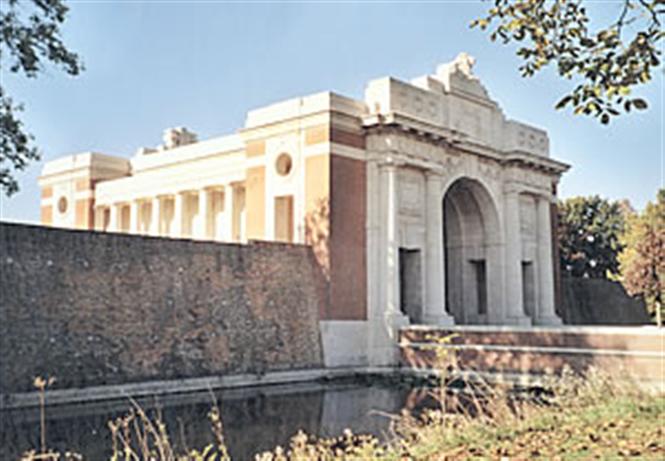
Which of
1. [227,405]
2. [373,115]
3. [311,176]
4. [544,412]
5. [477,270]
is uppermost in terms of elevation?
[373,115]

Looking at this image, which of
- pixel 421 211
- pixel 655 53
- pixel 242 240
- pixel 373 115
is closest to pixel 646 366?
pixel 421 211

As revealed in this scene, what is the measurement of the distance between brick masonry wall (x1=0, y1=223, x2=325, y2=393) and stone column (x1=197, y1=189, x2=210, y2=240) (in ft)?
32.6

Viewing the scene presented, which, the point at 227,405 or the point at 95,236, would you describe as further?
the point at 95,236

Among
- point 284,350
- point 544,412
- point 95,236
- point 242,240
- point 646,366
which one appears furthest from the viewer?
point 242,240

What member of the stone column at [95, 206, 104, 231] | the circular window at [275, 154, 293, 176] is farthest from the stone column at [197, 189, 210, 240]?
the stone column at [95, 206, 104, 231]

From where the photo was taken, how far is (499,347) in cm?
2147

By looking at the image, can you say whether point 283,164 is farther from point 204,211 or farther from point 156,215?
point 156,215

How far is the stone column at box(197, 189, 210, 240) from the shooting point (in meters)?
31.6

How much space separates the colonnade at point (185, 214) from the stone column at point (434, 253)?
8923 millimetres

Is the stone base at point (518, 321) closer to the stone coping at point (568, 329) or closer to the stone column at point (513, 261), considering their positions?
the stone column at point (513, 261)

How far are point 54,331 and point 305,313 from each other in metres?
8.48

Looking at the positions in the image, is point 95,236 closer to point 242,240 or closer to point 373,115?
point 373,115

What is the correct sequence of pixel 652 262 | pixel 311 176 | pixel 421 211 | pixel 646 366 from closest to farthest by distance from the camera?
1. pixel 646 366
2. pixel 311 176
3. pixel 421 211
4. pixel 652 262

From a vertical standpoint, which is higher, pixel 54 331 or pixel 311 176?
pixel 311 176
